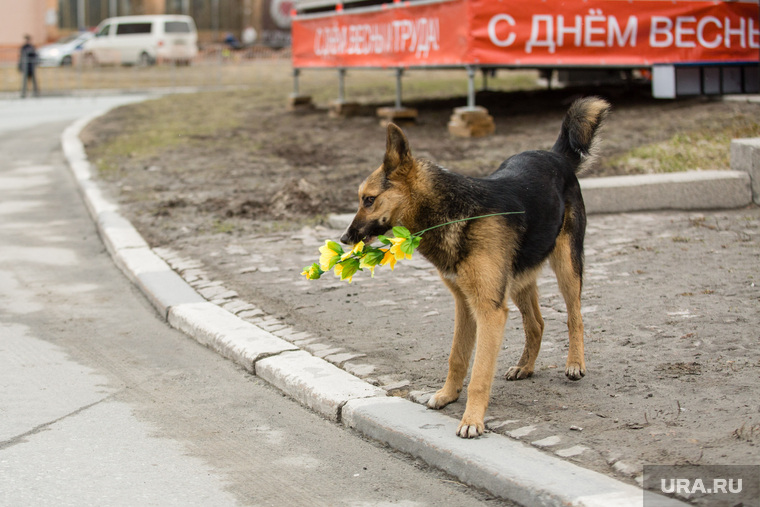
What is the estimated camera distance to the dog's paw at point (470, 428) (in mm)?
3938

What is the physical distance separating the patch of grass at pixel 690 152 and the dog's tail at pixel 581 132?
527 centimetres

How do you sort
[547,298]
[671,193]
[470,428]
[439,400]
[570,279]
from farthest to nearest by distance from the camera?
[671,193] < [547,298] < [570,279] < [439,400] < [470,428]

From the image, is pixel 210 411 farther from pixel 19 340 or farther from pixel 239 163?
pixel 239 163

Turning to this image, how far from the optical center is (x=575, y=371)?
4605 millimetres

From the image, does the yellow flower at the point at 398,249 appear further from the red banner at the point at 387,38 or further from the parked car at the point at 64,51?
the parked car at the point at 64,51

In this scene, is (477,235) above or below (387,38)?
below

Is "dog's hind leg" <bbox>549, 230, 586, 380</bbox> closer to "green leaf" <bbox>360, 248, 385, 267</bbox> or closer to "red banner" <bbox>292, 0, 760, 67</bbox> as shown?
"green leaf" <bbox>360, 248, 385, 267</bbox>

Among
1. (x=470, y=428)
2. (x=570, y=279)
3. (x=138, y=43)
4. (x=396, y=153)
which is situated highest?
(x=138, y=43)

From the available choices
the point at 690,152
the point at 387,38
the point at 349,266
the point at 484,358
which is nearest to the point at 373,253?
the point at 349,266

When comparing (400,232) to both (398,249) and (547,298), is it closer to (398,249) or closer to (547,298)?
(398,249)

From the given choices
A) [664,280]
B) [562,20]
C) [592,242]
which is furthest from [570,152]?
[562,20]

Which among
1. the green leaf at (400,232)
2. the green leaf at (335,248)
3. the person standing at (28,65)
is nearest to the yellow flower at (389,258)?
the green leaf at (400,232)

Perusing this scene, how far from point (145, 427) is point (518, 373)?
2.03 metres

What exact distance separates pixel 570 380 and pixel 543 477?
1.26 meters
